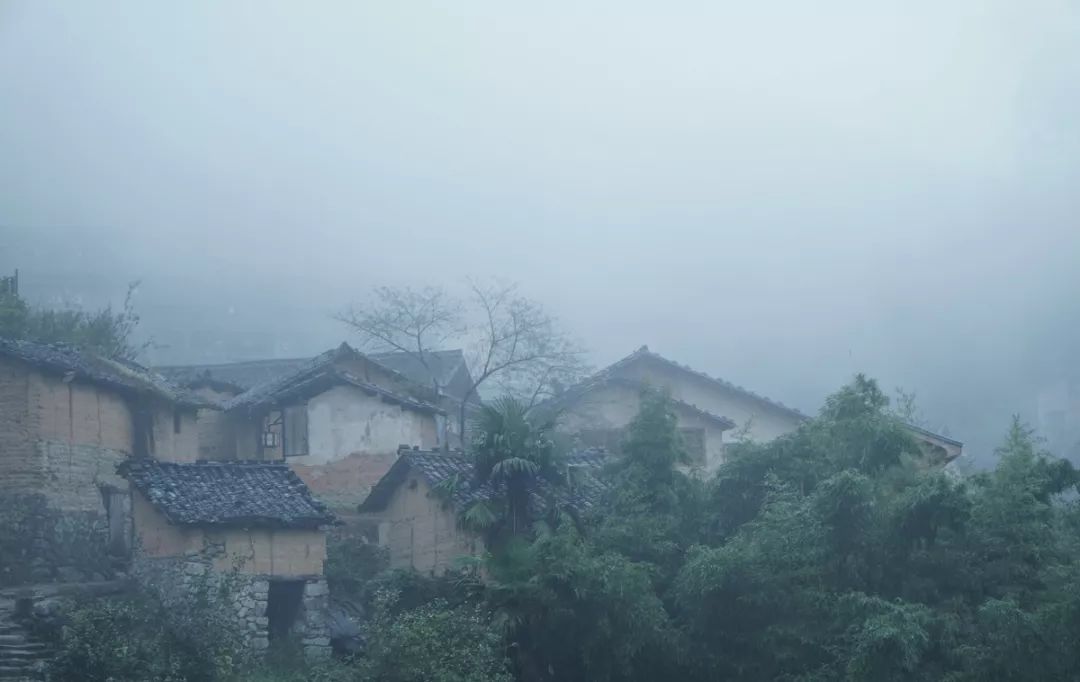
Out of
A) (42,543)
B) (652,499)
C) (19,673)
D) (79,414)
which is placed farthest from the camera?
(79,414)

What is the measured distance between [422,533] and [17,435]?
916 cm

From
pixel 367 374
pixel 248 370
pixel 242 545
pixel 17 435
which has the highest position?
pixel 248 370

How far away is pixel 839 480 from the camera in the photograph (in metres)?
19.6

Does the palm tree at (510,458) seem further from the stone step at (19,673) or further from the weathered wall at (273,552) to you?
the stone step at (19,673)

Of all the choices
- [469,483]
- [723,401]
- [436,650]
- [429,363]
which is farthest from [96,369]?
[429,363]

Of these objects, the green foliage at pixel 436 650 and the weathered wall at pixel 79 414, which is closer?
the green foliage at pixel 436 650

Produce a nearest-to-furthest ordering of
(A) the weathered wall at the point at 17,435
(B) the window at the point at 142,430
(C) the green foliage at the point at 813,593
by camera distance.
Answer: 1. (C) the green foliage at the point at 813,593
2. (A) the weathered wall at the point at 17,435
3. (B) the window at the point at 142,430

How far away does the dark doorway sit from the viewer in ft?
75.6

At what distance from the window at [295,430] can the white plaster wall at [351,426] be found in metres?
0.14

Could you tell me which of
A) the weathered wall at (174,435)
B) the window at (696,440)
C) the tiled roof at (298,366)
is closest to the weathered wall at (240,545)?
the weathered wall at (174,435)

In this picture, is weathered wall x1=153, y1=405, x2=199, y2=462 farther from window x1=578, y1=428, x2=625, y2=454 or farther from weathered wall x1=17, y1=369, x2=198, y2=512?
window x1=578, y1=428, x2=625, y2=454

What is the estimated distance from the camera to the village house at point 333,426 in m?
32.7

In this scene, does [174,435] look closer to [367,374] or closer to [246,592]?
[367,374]

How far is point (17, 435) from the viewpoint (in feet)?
85.4
